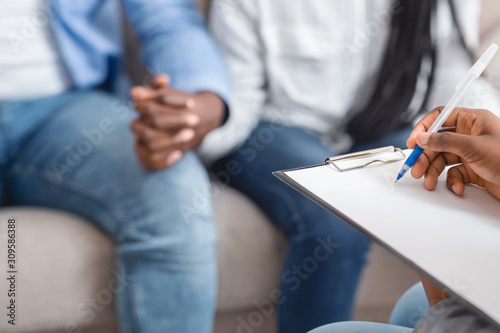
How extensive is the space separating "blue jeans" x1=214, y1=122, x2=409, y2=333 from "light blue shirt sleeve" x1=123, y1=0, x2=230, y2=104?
13cm

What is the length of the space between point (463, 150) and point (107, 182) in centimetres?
55

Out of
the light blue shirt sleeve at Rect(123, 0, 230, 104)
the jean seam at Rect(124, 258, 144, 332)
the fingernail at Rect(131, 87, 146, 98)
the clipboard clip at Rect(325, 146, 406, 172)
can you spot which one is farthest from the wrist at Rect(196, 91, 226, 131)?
the clipboard clip at Rect(325, 146, 406, 172)

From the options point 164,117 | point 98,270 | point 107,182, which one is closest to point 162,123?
point 164,117

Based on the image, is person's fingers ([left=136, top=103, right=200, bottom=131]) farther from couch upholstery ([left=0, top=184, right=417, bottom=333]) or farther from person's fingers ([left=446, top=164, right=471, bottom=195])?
person's fingers ([left=446, top=164, right=471, bottom=195])

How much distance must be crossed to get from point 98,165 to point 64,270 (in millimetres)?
164

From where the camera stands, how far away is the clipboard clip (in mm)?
419

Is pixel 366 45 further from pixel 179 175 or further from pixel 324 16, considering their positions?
pixel 179 175

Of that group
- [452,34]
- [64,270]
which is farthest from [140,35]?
[452,34]

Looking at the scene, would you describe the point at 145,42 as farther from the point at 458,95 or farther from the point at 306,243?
the point at 458,95

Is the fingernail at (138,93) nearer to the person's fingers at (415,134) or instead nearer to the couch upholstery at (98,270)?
the couch upholstery at (98,270)

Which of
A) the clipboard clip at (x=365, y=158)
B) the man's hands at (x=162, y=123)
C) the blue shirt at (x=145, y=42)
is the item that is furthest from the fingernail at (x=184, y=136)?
the clipboard clip at (x=365, y=158)

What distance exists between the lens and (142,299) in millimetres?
778

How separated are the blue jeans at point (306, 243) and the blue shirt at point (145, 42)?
139mm

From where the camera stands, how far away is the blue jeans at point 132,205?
0.78 m
